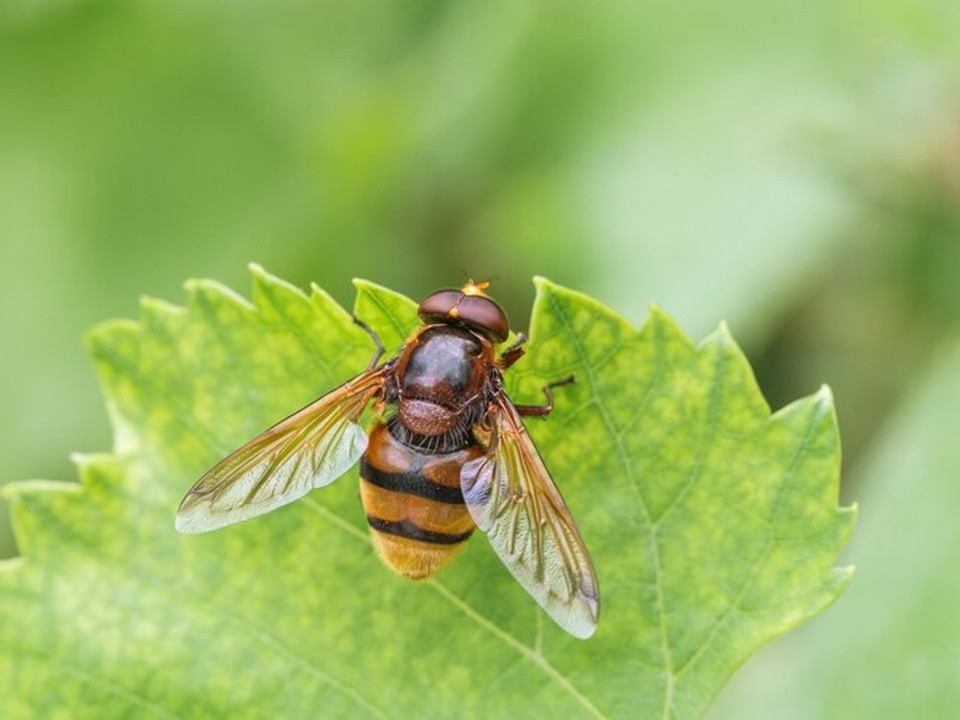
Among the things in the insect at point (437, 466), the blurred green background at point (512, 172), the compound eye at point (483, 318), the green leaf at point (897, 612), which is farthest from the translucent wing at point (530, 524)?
the blurred green background at point (512, 172)

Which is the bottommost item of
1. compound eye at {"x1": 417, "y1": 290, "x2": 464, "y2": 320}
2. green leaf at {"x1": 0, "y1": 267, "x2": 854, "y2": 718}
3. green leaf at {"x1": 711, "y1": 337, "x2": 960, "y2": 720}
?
green leaf at {"x1": 711, "y1": 337, "x2": 960, "y2": 720}

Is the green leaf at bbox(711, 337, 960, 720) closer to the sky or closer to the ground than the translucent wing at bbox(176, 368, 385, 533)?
closer to the ground

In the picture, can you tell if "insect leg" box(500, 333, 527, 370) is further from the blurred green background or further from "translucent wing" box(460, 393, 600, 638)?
the blurred green background

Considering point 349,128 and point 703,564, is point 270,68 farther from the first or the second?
point 703,564

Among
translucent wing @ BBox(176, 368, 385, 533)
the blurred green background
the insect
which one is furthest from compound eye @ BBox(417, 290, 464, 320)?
the blurred green background

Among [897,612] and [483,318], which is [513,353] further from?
[897,612]

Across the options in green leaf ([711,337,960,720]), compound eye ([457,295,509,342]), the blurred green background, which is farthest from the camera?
the blurred green background

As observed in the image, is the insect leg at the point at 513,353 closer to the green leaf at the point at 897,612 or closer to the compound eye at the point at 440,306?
the compound eye at the point at 440,306

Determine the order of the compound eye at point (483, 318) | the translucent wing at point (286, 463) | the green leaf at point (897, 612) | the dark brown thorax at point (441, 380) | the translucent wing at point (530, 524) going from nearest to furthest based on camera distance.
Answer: the translucent wing at point (530, 524), the translucent wing at point (286, 463), the dark brown thorax at point (441, 380), the compound eye at point (483, 318), the green leaf at point (897, 612)
